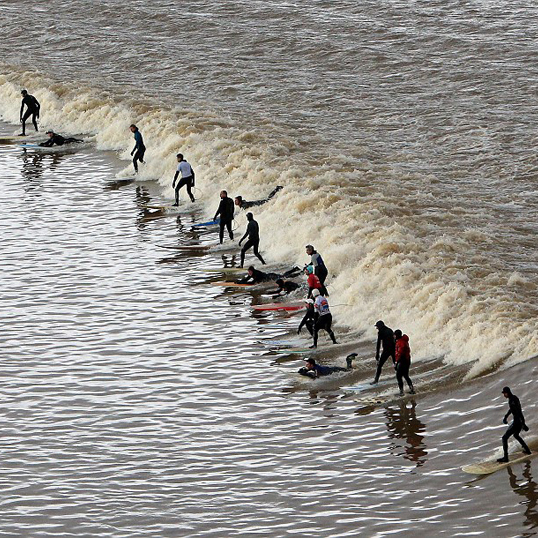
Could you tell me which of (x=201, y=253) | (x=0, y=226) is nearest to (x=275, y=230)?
(x=201, y=253)

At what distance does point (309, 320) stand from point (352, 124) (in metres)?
23.8

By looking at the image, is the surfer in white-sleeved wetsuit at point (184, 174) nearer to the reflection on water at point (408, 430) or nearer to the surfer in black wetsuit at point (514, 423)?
the reflection on water at point (408, 430)

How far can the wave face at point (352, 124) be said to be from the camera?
30.2 m

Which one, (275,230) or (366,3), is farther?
(366,3)

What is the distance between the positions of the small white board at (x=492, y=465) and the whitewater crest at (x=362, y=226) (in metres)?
4.33

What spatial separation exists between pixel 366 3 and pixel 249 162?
104 ft

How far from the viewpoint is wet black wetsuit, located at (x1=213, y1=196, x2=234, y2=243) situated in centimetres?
3525

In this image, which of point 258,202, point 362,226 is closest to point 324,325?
point 362,226

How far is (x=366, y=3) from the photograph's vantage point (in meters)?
72.0

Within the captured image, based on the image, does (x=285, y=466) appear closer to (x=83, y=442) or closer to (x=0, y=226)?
(x=83, y=442)

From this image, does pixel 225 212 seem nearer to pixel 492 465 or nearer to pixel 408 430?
pixel 408 430

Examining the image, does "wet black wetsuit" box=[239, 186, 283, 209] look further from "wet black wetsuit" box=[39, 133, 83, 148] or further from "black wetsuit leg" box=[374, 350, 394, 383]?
"black wetsuit leg" box=[374, 350, 394, 383]

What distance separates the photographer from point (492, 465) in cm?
2089

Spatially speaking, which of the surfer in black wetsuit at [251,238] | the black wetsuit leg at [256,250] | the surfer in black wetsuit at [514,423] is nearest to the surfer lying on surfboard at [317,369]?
the surfer in black wetsuit at [514,423]
